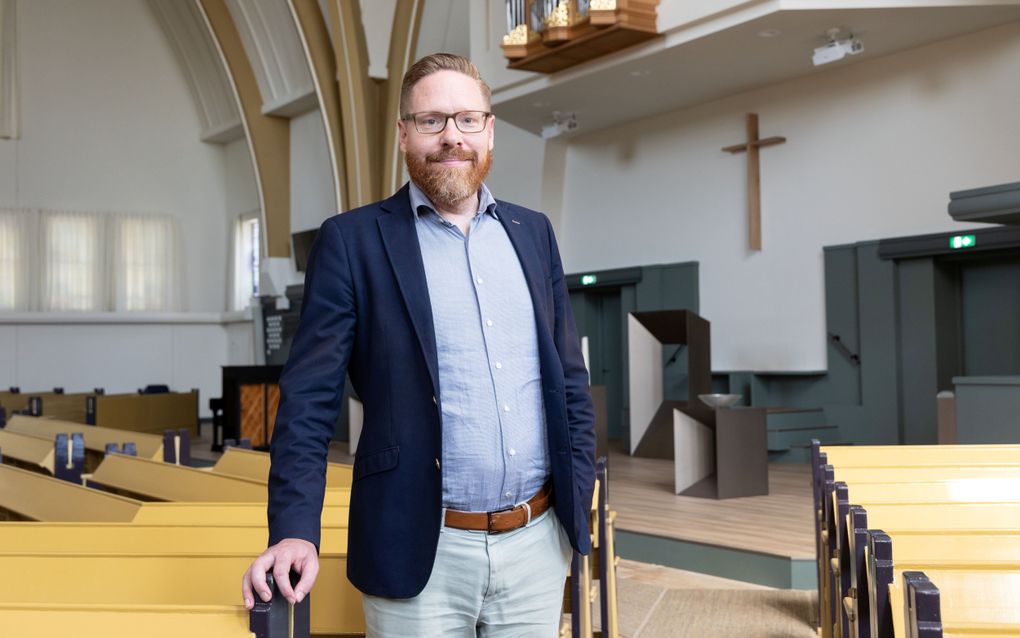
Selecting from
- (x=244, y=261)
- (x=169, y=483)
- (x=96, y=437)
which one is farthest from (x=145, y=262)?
(x=169, y=483)

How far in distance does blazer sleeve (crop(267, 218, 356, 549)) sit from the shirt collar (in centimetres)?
17

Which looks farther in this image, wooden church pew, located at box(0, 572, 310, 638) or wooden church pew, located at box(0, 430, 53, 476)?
wooden church pew, located at box(0, 430, 53, 476)

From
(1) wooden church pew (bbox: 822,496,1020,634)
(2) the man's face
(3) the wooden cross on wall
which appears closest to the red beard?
(2) the man's face

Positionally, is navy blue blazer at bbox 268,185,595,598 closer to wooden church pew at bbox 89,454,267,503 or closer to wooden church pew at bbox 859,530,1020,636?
wooden church pew at bbox 859,530,1020,636

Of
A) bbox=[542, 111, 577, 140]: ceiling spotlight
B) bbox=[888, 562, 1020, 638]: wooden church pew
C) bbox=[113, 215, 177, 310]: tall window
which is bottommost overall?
bbox=[888, 562, 1020, 638]: wooden church pew

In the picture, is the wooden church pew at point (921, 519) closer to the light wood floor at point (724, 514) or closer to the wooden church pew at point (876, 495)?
the wooden church pew at point (876, 495)

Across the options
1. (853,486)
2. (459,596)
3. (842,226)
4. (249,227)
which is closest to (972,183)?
(842,226)

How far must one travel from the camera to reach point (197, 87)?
18688mm

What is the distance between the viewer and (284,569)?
1.50 m

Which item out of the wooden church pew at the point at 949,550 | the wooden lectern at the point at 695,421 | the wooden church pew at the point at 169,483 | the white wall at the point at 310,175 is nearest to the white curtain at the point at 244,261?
the white wall at the point at 310,175

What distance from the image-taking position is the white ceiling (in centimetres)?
796

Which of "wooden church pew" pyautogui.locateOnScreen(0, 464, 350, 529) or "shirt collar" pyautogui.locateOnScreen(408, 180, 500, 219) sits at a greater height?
"shirt collar" pyautogui.locateOnScreen(408, 180, 500, 219)

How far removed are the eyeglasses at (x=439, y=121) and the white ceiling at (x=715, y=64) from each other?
673 centimetres

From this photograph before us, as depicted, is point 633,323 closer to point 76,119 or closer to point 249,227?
point 249,227
